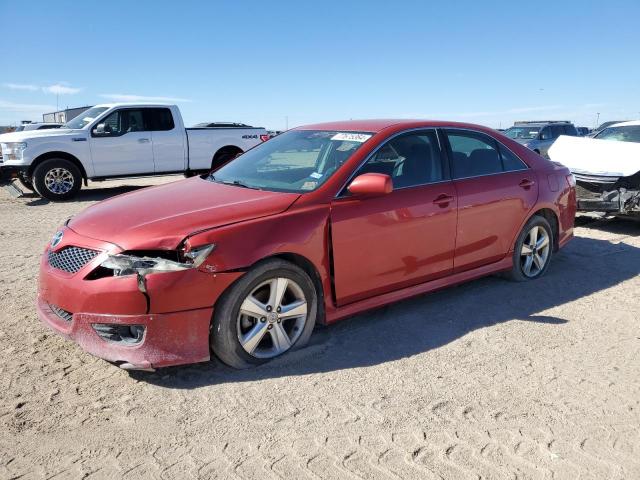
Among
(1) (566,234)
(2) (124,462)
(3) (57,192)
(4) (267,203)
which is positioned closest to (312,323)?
(4) (267,203)

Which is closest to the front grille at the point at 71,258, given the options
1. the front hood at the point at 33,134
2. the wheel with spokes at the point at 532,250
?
the wheel with spokes at the point at 532,250

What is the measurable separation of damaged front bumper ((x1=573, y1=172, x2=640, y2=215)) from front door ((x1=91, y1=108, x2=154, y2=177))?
8.86 m

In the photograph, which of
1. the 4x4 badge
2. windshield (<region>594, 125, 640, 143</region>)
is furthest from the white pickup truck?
the 4x4 badge

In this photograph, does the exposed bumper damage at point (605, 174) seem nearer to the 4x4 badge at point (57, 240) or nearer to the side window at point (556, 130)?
the 4x4 badge at point (57, 240)

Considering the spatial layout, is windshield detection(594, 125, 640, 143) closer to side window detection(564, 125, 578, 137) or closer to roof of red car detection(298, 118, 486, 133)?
roof of red car detection(298, 118, 486, 133)

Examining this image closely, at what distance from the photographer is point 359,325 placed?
4.17 metres

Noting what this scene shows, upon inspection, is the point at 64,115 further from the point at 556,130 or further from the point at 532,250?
the point at 532,250

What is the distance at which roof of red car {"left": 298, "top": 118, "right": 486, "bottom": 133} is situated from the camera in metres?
4.38

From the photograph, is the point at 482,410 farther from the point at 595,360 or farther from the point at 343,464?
the point at 595,360

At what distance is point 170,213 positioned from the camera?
344cm

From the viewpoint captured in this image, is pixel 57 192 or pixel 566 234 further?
pixel 57 192

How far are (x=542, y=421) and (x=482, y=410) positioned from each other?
0.31 metres

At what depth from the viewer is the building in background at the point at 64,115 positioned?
21.9m

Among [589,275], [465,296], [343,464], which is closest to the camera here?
[343,464]
